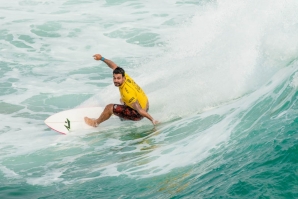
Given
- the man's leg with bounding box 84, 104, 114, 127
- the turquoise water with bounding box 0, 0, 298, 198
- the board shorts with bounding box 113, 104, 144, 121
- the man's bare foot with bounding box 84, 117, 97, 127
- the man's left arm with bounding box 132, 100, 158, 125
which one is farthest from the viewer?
the man's bare foot with bounding box 84, 117, 97, 127

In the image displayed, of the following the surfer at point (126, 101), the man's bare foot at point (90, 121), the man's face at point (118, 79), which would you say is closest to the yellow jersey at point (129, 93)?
the surfer at point (126, 101)

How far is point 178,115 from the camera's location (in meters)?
10.9

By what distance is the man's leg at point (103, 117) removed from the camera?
1089 centimetres

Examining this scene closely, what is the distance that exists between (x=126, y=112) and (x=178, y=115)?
3.42 ft

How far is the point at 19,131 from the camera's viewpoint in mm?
11789

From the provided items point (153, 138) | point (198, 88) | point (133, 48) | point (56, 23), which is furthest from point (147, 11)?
point (153, 138)

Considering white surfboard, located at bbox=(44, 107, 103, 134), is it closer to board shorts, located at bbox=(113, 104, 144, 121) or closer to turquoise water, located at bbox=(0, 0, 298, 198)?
turquoise water, located at bbox=(0, 0, 298, 198)

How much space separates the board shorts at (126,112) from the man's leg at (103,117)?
10cm

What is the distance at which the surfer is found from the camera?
33.7 feet

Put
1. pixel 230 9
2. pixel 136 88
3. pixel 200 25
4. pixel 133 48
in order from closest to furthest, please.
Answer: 1. pixel 136 88
2. pixel 230 9
3. pixel 200 25
4. pixel 133 48

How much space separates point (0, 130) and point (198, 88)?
438 cm

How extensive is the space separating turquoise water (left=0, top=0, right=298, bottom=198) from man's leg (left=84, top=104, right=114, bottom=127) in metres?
0.20

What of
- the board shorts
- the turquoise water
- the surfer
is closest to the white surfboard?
the turquoise water

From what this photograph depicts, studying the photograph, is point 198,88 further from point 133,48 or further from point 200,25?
point 133,48
